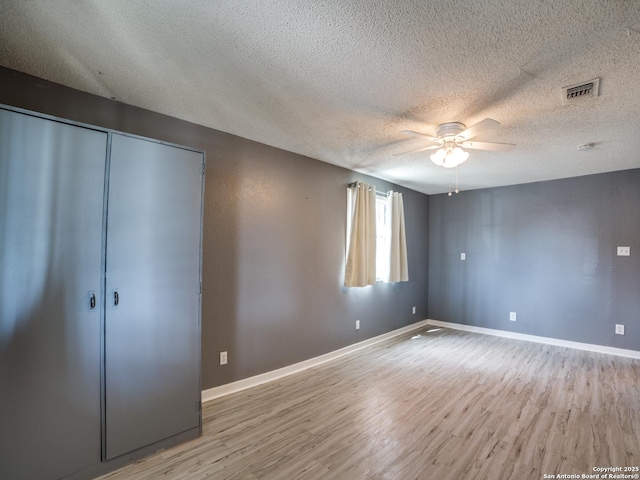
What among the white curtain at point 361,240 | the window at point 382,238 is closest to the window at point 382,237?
the window at point 382,238

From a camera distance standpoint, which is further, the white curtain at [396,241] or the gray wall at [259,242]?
the white curtain at [396,241]

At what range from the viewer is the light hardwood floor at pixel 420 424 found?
184 cm

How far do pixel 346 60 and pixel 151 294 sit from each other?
1869 mm

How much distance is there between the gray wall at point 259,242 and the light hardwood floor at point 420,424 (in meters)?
0.40

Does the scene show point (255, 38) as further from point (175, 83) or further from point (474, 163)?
point (474, 163)

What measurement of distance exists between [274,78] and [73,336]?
191 centimetres

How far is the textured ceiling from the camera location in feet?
4.52

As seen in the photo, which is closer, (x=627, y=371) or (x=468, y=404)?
(x=468, y=404)

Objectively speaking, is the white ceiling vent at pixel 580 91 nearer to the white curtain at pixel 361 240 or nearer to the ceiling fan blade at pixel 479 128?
the ceiling fan blade at pixel 479 128

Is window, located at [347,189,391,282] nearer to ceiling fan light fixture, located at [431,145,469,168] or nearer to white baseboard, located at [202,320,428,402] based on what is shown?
white baseboard, located at [202,320,428,402]

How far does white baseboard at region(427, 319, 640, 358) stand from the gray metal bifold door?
14.9 ft

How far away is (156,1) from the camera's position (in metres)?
1.33

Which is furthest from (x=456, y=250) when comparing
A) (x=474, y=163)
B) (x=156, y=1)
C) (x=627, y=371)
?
(x=156, y=1)

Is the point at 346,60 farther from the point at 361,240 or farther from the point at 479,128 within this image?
the point at 361,240
